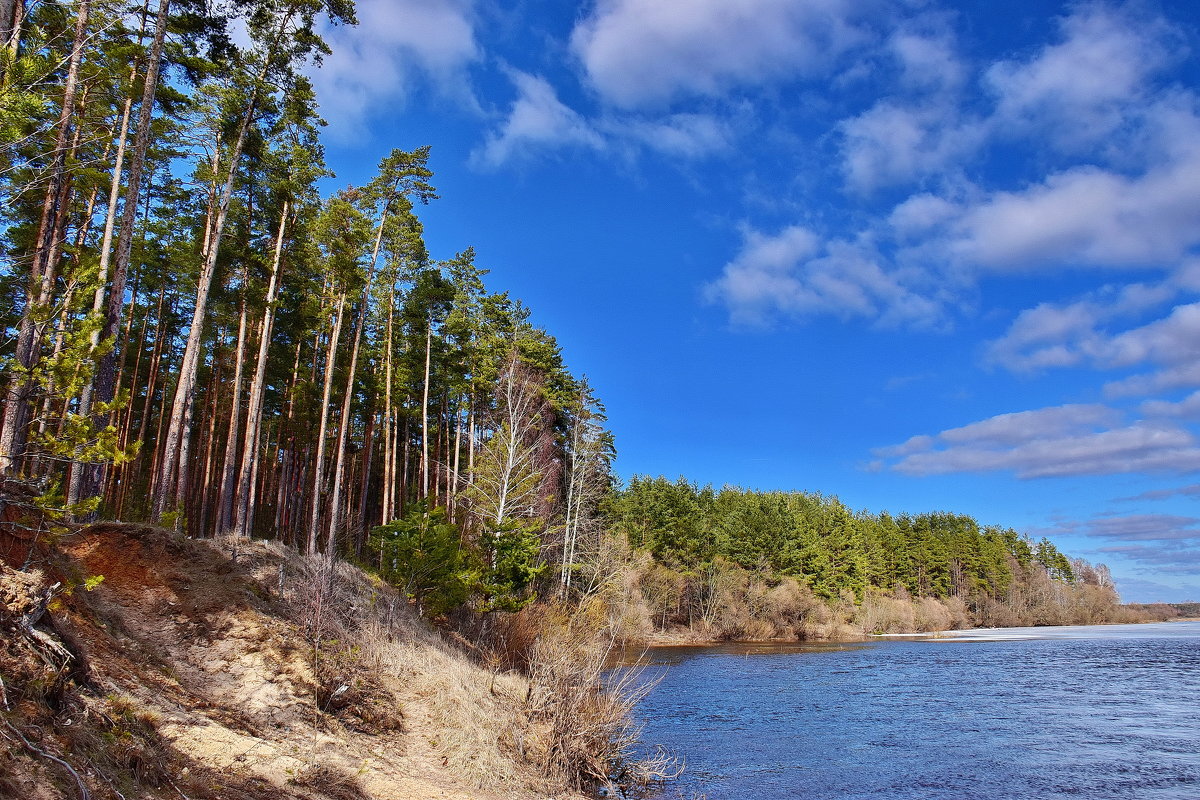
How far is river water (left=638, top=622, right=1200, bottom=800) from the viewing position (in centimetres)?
1474

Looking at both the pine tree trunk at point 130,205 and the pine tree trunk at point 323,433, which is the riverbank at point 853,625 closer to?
the pine tree trunk at point 323,433

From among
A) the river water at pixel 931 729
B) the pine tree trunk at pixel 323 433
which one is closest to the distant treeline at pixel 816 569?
the river water at pixel 931 729

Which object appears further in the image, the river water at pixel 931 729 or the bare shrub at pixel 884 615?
the bare shrub at pixel 884 615

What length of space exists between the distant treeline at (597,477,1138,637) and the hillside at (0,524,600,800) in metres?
38.5

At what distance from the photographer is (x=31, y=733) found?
5.86 meters

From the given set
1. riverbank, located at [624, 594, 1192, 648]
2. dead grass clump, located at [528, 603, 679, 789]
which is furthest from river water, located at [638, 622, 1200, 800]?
riverbank, located at [624, 594, 1192, 648]

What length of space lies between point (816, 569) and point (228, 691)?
66.5 m

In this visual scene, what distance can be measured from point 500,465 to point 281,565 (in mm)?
11498

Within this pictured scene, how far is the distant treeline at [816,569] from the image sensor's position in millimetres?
62312

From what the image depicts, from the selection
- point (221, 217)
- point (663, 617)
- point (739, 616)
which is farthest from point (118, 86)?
point (739, 616)

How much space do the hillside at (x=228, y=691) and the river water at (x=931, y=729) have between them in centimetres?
492

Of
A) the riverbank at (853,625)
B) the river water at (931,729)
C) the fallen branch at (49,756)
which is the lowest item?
the riverbank at (853,625)

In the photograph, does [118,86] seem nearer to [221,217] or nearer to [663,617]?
[221,217]

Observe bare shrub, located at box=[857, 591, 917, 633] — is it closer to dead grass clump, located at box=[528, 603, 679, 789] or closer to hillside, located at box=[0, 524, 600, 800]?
hillside, located at box=[0, 524, 600, 800]
